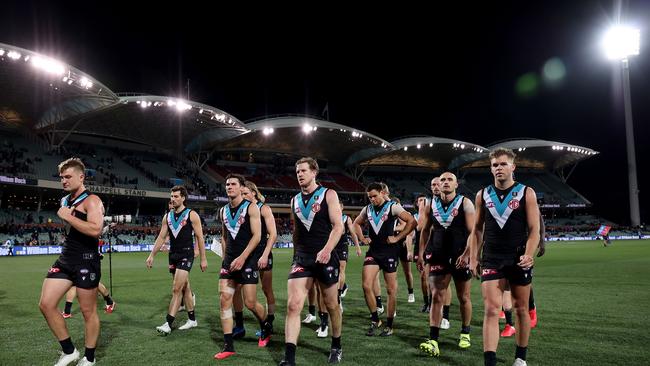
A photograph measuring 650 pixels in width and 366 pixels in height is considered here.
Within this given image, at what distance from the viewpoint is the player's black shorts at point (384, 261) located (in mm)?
7055

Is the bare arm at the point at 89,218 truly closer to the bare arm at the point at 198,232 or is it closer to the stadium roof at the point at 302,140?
the bare arm at the point at 198,232

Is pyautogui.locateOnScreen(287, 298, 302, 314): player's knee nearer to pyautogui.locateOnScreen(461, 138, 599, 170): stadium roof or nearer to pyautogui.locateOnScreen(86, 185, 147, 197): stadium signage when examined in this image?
pyautogui.locateOnScreen(86, 185, 147, 197): stadium signage

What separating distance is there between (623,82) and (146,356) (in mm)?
66063

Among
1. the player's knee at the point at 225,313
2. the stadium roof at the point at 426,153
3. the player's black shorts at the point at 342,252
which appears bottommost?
the player's knee at the point at 225,313

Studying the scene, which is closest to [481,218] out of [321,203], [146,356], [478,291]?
[321,203]

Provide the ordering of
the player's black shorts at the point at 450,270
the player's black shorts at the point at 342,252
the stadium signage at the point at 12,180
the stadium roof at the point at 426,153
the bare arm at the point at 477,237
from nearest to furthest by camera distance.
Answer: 1. the bare arm at the point at 477,237
2. the player's black shorts at the point at 450,270
3. the player's black shorts at the point at 342,252
4. the stadium signage at the point at 12,180
5. the stadium roof at the point at 426,153

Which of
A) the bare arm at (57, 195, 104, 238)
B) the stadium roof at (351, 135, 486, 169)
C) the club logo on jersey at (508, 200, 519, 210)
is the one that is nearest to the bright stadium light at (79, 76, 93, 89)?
the bare arm at (57, 195, 104, 238)

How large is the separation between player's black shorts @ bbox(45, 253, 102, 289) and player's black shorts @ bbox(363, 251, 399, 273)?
3740mm

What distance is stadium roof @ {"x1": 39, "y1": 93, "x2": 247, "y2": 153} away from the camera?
130 ft

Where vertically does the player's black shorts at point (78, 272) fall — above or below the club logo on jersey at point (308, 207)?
below

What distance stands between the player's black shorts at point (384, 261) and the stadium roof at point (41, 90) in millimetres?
30475

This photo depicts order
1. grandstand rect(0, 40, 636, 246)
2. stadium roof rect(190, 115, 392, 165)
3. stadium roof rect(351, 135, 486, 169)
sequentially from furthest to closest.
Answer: stadium roof rect(351, 135, 486, 169) < stadium roof rect(190, 115, 392, 165) < grandstand rect(0, 40, 636, 246)

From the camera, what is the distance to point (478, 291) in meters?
12.0

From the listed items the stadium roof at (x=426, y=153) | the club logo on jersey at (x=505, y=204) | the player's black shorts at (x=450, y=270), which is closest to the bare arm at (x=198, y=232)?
the player's black shorts at (x=450, y=270)
